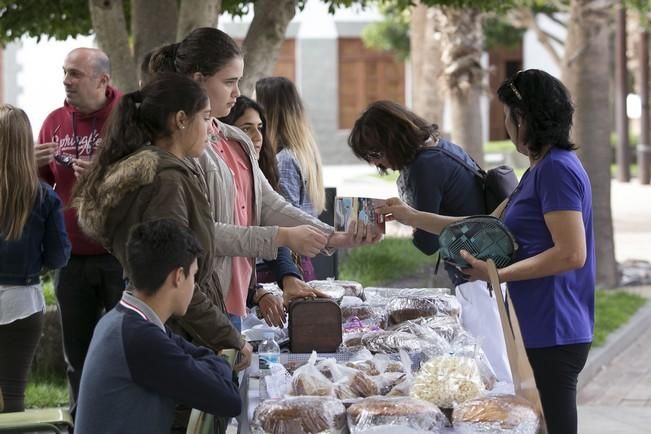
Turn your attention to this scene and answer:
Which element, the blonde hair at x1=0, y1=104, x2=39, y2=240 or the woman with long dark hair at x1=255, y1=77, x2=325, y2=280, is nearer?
the blonde hair at x1=0, y1=104, x2=39, y2=240

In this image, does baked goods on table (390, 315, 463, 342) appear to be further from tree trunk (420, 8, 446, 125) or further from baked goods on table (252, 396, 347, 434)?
tree trunk (420, 8, 446, 125)

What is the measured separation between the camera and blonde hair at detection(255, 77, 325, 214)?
6828 millimetres

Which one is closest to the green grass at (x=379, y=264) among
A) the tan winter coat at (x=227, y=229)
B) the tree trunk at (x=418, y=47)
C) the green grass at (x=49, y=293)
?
the green grass at (x=49, y=293)

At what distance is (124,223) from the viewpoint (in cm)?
379

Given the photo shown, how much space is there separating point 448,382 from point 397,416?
31 cm

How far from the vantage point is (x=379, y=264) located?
11953 mm

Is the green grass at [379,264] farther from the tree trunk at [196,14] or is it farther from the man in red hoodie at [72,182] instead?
the man in red hoodie at [72,182]

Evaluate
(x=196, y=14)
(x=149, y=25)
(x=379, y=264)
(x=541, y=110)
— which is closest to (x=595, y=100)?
(x=379, y=264)

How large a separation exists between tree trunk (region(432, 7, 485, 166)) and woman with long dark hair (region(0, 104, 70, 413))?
348 inches

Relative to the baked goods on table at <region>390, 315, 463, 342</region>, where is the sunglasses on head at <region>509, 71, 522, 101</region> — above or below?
above

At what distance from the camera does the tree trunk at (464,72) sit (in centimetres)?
1397

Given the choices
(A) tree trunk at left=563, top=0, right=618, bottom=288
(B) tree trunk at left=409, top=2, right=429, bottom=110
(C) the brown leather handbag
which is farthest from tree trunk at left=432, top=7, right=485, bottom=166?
(C) the brown leather handbag

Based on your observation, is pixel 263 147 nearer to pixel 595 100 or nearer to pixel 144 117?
pixel 144 117

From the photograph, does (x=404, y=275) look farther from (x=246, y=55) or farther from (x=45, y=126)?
(x=45, y=126)
